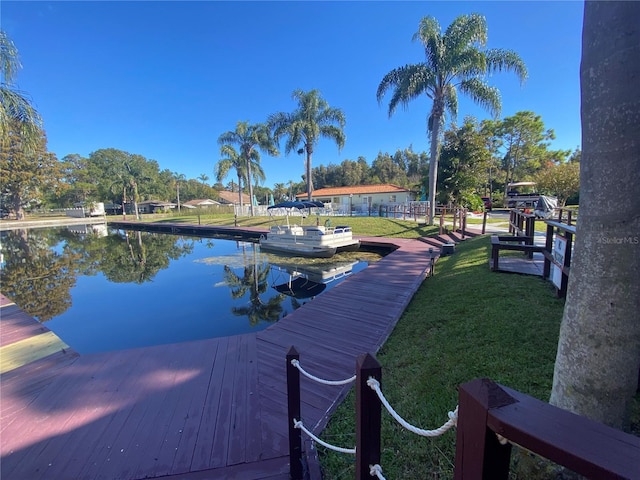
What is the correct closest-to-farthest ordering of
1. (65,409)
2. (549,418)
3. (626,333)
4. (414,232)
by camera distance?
1. (549,418)
2. (626,333)
3. (65,409)
4. (414,232)

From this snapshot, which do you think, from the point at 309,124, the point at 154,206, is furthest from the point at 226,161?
the point at 154,206

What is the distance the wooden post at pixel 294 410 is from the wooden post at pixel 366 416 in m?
0.68

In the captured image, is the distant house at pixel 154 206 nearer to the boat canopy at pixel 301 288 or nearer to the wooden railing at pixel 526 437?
the boat canopy at pixel 301 288

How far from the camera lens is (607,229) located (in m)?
1.39

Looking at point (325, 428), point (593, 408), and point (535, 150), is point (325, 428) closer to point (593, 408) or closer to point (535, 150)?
point (593, 408)

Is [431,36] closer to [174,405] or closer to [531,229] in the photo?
[531,229]

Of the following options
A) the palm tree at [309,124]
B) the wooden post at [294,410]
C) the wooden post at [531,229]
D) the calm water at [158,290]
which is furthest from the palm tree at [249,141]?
the wooden post at [294,410]

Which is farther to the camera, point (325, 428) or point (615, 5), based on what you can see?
point (325, 428)

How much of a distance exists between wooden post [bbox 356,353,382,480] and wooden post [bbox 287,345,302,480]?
2.22 ft

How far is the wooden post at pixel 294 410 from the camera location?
196 centimetres

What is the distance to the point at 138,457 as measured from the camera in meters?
2.42

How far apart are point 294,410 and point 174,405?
172 centimetres

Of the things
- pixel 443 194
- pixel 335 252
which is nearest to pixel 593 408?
pixel 335 252

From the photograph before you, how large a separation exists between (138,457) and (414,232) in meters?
14.2
